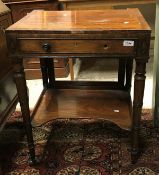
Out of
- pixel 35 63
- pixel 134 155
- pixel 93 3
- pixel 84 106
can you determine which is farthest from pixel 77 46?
pixel 35 63

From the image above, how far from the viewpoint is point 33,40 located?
Result: 3.60 feet

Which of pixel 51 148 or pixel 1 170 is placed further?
pixel 51 148

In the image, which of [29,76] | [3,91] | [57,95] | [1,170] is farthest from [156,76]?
[29,76]

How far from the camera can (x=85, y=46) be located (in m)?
1.09

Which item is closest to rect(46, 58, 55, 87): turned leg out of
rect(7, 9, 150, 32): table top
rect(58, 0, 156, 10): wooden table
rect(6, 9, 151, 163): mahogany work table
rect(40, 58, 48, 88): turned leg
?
rect(40, 58, 48, 88): turned leg

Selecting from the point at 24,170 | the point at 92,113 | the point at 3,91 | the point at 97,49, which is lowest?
the point at 24,170

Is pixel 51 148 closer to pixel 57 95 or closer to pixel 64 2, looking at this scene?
pixel 57 95

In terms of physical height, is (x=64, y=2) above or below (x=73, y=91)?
above

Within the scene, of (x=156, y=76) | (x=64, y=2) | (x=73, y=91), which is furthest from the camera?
(x=64, y=2)

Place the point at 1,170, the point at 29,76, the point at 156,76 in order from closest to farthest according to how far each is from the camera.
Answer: the point at 1,170 < the point at 156,76 < the point at 29,76

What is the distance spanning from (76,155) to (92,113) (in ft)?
0.79

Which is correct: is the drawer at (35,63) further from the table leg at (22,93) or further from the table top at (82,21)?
the table leg at (22,93)

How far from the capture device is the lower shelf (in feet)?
4.59

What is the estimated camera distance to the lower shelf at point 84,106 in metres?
1.40
